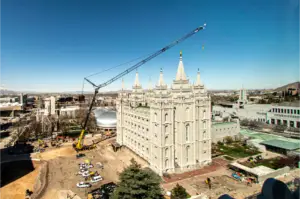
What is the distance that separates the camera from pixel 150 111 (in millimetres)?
38281

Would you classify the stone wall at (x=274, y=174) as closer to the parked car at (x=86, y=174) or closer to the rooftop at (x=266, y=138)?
the rooftop at (x=266, y=138)

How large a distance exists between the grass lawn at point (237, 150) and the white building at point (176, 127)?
905cm

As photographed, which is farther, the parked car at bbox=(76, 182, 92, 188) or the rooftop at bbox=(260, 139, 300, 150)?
the rooftop at bbox=(260, 139, 300, 150)

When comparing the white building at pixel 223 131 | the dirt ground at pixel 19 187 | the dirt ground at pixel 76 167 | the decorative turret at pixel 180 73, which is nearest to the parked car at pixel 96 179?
the dirt ground at pixel 76 167

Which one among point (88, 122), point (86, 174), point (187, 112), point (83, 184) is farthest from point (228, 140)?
point (88, 122)

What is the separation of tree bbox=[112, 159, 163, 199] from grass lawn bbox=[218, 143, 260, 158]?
29.7 metres

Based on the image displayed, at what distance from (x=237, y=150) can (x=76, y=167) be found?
38171 millimetres

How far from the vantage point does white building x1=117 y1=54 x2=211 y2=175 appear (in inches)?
1436

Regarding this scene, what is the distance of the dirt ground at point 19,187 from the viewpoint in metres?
31.9

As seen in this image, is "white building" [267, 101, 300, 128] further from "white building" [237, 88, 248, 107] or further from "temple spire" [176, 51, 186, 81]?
"temple spire" [176, 51, 186, 81]

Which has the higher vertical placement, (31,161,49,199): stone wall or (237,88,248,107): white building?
(237,88,248,107): white building

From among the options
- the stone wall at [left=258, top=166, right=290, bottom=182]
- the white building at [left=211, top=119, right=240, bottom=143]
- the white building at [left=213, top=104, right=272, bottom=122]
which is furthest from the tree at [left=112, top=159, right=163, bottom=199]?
the white building at [left=213, top=104, right=272, bottom=122]

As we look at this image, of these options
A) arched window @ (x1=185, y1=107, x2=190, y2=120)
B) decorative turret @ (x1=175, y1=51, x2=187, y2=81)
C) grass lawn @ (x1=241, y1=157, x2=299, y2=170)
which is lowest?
grass lawn @ (x1=241, y1=157, x2=299, y2=170)

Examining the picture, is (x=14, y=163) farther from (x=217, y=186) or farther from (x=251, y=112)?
(x=251, y=112)
